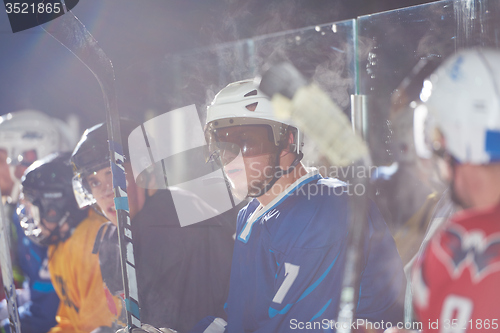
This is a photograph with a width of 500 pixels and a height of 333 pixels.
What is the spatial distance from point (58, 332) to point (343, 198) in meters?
1.77

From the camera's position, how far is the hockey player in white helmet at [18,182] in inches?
96.0

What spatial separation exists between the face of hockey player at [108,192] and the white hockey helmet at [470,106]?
1.51m

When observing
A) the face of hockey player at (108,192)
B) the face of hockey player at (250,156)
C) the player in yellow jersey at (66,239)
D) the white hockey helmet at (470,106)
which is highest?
the white hockey helmet at (470,106)

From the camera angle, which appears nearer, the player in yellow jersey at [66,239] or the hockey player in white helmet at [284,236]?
the hockey player in white helmet at [284,236]

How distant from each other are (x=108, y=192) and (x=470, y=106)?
172 centimetres

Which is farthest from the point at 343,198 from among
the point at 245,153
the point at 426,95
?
the point at 426,95

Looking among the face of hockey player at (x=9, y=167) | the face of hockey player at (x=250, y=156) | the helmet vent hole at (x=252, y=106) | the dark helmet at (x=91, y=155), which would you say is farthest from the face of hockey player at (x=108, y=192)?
the face of hockey player at (x=9, y=167)

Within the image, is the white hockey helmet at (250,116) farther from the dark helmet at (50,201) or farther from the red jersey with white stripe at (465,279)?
the dark helmet at (50,201)

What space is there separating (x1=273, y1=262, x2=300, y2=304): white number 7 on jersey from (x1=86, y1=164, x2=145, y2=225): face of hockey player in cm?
93

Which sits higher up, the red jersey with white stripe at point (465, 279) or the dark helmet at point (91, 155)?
the dark helmet at point (91, 155)

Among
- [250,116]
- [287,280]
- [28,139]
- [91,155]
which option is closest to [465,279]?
[287,280]

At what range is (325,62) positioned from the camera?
182 cm

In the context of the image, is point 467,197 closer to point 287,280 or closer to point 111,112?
point 287,280

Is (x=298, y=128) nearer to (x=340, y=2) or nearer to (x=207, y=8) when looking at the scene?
(x=340, y=2)
